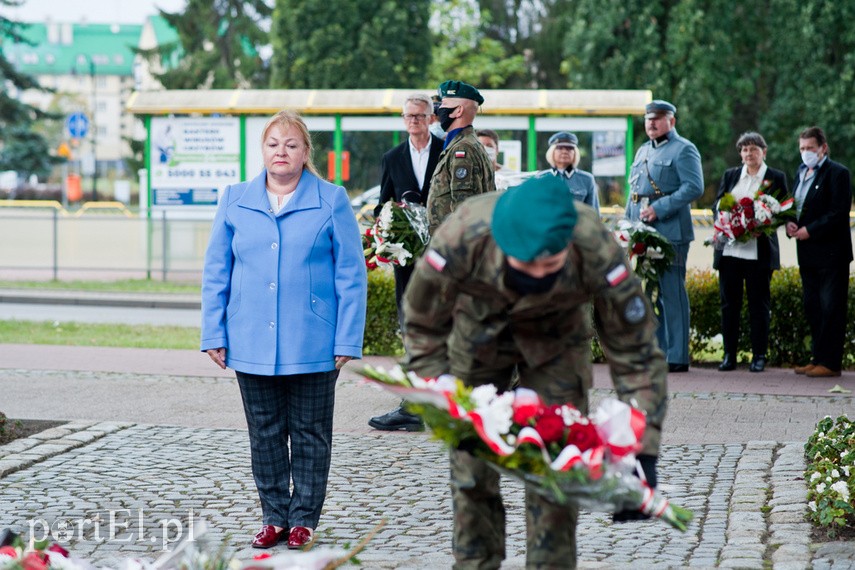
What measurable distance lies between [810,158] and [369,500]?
613 centimetres

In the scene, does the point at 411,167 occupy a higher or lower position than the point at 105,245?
higher

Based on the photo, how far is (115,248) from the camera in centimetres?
2331

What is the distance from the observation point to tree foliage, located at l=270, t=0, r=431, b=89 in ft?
136

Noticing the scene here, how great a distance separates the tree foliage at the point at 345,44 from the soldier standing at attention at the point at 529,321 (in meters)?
37.7

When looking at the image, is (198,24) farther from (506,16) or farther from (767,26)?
(767,26)

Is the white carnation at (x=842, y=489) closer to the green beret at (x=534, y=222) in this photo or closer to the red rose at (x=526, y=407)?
the red rose at (x=526, y=407)

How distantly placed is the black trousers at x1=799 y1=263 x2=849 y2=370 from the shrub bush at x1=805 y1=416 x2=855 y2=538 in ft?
13.6

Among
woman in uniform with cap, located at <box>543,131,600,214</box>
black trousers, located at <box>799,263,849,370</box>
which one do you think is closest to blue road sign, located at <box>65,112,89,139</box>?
woman in uniform with cap, located at <box>543,131,600,214</box>

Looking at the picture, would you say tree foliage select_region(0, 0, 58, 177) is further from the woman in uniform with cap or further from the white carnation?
the white carnation

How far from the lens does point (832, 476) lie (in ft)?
19.5

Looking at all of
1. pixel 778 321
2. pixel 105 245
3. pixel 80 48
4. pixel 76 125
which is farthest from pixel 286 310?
pixel 80 48

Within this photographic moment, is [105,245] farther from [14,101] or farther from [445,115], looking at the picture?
[14,101]

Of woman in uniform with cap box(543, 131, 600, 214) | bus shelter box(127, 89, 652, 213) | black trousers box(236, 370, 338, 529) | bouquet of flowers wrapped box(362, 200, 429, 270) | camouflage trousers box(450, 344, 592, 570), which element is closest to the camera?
camouflage trousers box(450, 344, 592, 570)

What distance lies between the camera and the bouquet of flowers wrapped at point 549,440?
351cm
